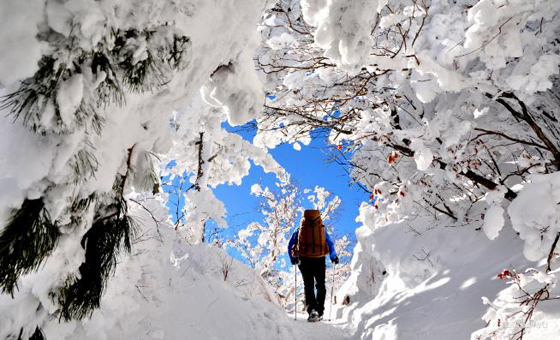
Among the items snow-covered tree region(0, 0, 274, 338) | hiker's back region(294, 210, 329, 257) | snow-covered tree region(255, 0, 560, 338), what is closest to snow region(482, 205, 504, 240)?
snow-covered tree region(255, 0, 560, 338)

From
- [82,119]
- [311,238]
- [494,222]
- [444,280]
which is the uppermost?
[311,238]

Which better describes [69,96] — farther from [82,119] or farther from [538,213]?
[538,213]

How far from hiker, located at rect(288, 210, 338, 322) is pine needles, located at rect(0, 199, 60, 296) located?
5187 millimetres

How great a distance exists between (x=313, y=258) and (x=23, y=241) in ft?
17.8

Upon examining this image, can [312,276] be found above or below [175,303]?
above

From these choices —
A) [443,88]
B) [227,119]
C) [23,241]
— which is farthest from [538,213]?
[23,241]

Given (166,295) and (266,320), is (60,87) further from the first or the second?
(266,320)

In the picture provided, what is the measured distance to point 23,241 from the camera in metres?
1.16

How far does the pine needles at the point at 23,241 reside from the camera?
1125 mm

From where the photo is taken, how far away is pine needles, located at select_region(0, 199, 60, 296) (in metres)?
1.12

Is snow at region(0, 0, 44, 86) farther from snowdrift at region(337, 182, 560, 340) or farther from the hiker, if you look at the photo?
the hiker

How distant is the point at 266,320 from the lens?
4770 millimetres

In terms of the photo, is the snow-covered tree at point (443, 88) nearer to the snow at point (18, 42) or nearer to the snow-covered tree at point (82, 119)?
the snow-covered tree at point (82, 119)

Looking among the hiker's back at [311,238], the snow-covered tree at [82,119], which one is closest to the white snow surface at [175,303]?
the snow-covered tree at [82,119]
